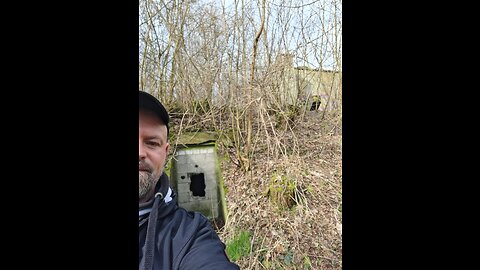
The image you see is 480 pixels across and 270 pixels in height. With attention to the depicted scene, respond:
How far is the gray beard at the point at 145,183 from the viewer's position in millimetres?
A: 1842

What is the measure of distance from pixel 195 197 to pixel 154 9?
4.00 ft

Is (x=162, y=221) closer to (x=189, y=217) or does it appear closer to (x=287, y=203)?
(x=189, y=217)

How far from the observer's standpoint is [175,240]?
1.81 meters

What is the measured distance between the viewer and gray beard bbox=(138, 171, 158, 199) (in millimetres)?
1842

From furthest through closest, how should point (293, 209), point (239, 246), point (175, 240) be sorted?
point (293, 209), point (239, 246), point (175, 240)

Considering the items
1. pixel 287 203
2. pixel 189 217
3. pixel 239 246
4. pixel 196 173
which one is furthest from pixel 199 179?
pixel 287 203

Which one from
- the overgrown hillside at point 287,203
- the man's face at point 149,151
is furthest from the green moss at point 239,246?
the man's face at point 149,151

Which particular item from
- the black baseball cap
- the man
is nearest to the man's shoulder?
the man

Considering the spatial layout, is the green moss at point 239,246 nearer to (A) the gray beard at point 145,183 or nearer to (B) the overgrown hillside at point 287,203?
(B) the overgrown hillside at point 287,203

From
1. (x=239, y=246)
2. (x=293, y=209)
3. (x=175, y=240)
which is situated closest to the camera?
(x=175, y=240)

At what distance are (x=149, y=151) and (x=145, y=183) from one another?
0.19 m

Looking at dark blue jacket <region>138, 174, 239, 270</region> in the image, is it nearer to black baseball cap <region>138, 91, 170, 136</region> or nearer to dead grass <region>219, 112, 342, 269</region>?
dead grass <region>219, 112, 342, 269</region>
